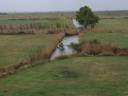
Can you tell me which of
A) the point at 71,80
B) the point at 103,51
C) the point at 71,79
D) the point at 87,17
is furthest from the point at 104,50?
the point at 87,17

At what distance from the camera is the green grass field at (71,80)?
51.9 ft

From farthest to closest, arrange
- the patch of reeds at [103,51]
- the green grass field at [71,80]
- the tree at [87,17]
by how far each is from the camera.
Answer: the tree at [87,17]
the patch of reeds at [103,51]
the green grass field at [71,80]

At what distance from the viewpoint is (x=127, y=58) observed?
26.0m

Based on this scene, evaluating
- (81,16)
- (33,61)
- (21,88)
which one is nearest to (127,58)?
(33,61)

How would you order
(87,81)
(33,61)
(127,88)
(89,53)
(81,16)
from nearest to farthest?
(127,88) → (87,81) → (33,61) → (89,53) → (81,16)

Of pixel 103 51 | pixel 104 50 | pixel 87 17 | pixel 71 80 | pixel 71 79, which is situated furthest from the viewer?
pixel 87 17

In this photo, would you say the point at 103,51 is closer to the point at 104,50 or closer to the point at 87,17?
the point at 104,50

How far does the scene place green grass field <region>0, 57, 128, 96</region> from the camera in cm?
1580

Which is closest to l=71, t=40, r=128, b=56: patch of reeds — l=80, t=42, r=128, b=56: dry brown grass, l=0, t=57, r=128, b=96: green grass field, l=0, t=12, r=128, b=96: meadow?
l=80, t=42, r=128, b=56: dry brown grass

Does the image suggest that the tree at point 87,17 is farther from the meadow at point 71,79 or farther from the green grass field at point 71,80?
the green grass field at point 71,80

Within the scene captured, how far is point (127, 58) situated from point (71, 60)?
3.88m

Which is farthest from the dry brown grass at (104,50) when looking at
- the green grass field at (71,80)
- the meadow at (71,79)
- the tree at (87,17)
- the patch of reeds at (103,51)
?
the tree at (87,17)

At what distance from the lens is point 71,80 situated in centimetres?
1825

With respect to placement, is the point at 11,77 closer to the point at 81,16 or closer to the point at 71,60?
the point at 71,60
